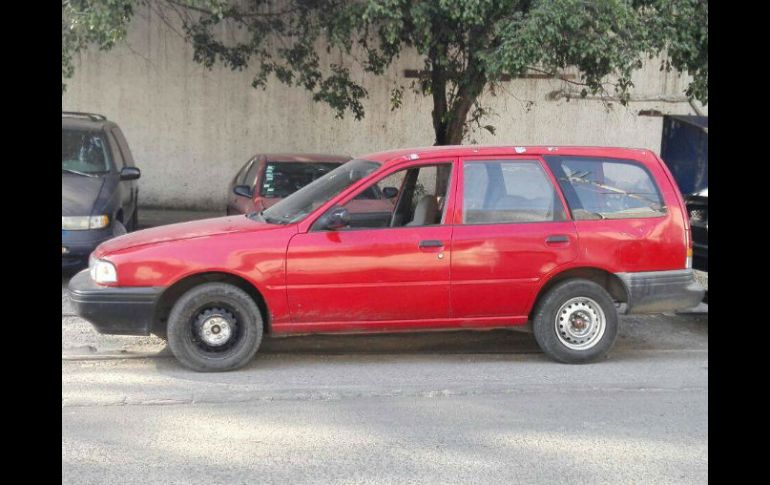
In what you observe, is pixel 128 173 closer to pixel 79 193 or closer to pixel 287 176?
pixel 79 193

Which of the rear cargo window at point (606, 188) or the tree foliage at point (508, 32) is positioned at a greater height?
the tree foliage at point (508, 32)

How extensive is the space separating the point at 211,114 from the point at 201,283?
9.71 meters

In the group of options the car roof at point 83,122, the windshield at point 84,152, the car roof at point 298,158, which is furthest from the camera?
the car roof at point 83,122

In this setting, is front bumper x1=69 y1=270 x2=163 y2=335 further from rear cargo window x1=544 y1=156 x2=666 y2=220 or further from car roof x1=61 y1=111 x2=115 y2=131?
car roof x1=61 y1=111 x2=115 y2=131

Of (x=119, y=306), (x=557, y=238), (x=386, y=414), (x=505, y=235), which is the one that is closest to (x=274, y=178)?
(x=119, y=306)

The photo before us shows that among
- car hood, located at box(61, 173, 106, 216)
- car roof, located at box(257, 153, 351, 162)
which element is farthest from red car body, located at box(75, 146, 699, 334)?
car roof, located at box(257, 153, 351, 162)

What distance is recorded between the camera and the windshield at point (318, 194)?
6957mm

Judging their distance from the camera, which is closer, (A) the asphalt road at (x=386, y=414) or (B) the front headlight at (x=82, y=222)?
(A) the asphalt road at (x=386, y=414)

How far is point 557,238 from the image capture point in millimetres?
6914

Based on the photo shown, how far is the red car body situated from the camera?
6.57 meters

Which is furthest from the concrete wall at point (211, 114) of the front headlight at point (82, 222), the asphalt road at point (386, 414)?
the asphalt road at point (386, 414)

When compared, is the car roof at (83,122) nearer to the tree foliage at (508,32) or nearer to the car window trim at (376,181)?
the tree foliage at (508,32)

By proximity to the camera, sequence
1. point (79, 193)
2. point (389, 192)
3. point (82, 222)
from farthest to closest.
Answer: point (79, 193)
point (82, 222)
point (389, 192)

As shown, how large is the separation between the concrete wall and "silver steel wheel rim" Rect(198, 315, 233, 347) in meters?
9.69
